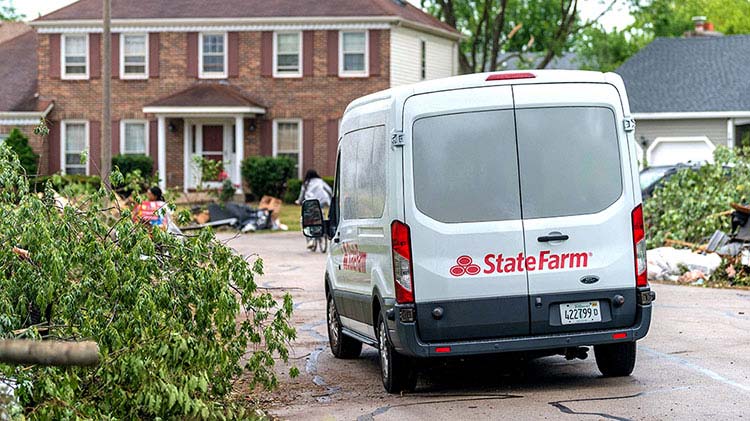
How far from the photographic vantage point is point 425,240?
915 cm

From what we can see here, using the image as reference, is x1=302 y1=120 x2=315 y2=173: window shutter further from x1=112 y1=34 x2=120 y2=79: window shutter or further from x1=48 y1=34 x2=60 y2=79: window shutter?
x1=48 y1=34 x2=60 y2=79: window shutter

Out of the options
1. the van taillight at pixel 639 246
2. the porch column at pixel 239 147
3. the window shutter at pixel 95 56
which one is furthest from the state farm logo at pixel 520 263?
the window shutter at pixel 95 56

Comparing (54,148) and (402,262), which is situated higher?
(54,148)

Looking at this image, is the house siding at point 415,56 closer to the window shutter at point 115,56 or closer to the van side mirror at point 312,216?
the window shutter at point 115,56

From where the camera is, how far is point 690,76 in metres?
40.9

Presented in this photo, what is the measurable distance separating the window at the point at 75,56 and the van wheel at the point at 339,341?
3342 cm

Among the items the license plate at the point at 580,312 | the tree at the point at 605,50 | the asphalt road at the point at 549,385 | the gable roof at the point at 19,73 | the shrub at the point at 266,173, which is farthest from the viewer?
the tree at the point at 605,50

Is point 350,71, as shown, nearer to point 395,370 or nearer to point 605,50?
point 605,50

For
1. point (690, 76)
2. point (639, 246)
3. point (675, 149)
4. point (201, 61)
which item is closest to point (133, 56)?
point (201, 61)

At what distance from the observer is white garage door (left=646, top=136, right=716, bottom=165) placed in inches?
1521

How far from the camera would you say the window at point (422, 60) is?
44250mm

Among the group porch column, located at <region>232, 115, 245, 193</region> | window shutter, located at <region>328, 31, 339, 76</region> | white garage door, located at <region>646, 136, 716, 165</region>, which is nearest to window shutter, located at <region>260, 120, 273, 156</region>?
porch column, located at <region>232, 115, 245, 193</region>

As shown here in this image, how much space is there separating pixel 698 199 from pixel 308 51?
22811mm

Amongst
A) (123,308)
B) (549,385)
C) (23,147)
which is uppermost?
(23,147)
